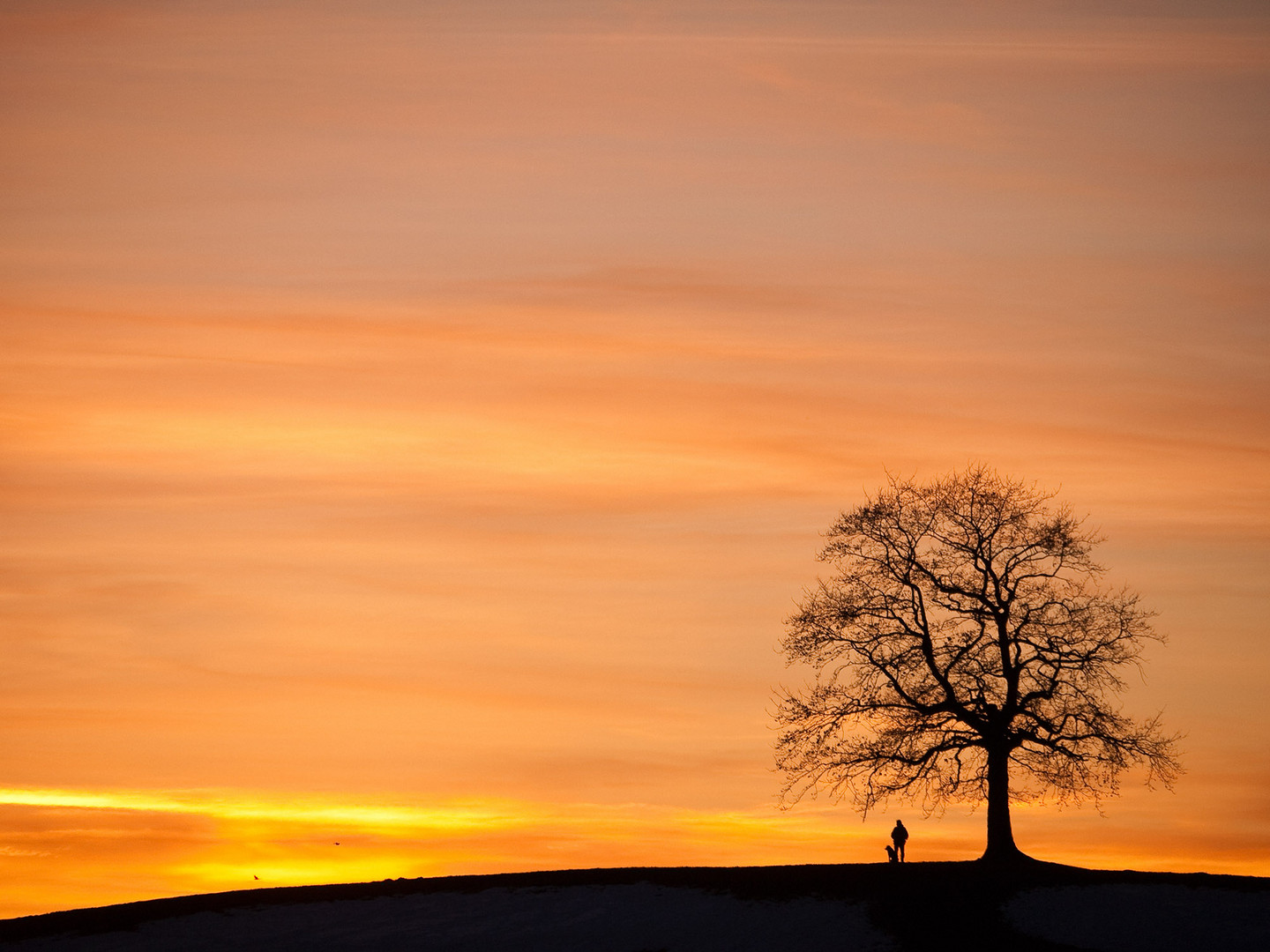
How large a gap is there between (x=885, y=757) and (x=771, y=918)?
6.99m

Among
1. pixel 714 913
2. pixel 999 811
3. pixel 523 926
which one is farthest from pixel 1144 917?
pixel 523 926

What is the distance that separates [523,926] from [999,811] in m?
15.6

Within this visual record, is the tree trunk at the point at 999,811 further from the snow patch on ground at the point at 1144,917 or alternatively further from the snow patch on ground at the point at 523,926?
the snow patch on ground at the point at 523,926

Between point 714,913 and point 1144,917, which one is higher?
point 1144,917

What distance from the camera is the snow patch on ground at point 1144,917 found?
40.3m

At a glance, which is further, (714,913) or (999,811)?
(999,811)

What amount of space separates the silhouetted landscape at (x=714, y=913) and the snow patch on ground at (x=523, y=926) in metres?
0.07

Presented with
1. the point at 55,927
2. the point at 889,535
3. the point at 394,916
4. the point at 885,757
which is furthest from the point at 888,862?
the point at 55,927

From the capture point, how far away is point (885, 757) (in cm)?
→ 4753

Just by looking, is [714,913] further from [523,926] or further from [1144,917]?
[1144,917]

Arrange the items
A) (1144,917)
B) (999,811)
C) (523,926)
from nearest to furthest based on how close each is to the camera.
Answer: (1144,917)
(523,926)
(999,811)

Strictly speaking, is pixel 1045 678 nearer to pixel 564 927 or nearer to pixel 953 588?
pixel 953 588

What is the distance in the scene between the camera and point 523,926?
44750 mm

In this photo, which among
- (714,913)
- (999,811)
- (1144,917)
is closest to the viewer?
(1144,917)
